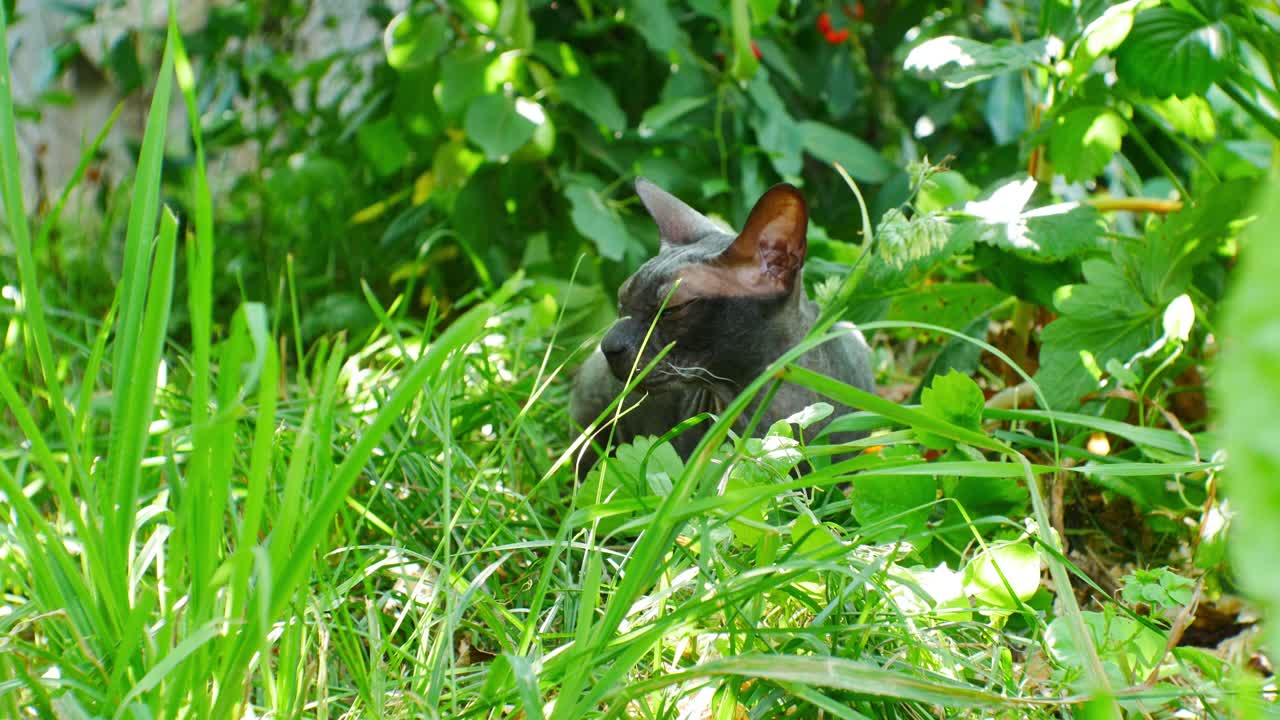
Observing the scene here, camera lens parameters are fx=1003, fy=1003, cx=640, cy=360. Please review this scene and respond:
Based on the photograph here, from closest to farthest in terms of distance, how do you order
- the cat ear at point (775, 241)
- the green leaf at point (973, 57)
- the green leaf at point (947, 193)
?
the cat ear at point (775, 241)
the green leaf at point (973, 57)
the green leaf at point (947, 193)

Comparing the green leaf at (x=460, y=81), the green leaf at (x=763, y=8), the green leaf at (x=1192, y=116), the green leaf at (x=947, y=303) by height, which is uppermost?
the green leaf at (x=763, y=8)

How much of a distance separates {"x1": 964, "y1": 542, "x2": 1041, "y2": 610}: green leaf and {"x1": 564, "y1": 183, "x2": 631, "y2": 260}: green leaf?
1.12m

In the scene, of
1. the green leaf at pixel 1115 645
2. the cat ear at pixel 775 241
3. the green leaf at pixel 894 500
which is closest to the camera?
the green leaf at pixel 1115 645

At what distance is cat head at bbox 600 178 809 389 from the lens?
122 centimetres

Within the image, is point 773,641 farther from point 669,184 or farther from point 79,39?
point 79,39

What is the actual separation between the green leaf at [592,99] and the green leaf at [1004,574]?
4.38ft

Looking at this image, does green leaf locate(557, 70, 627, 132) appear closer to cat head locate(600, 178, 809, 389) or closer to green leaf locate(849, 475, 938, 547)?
cat head locate(600, 178, 809, 389)

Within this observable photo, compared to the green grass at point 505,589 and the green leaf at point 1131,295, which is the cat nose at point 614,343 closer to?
the green grass at point 505,589

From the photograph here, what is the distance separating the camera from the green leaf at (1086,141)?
139 cm

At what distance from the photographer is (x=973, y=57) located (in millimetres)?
1325

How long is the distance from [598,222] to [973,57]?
808mm

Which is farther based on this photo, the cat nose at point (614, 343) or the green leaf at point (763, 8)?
the green leaf at point (763, 8)

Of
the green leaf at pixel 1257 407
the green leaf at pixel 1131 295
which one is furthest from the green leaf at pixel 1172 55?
the green leaf at pixel 1257 407

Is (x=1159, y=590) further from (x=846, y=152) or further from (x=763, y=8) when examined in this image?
(x=846, y=152)
